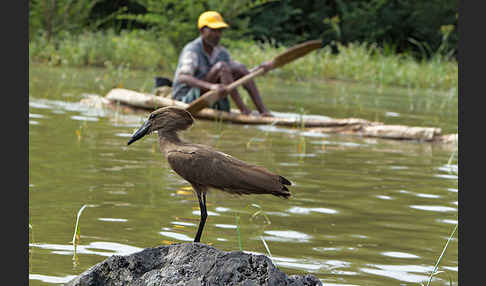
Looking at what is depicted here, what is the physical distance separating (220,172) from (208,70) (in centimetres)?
773

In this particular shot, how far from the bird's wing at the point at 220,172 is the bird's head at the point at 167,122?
0.43 feet

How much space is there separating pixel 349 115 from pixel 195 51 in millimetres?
3109

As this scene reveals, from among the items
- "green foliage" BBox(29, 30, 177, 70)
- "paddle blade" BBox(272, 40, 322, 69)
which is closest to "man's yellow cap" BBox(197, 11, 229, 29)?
"paddle blade" BBox(272, 40, 322, 69)

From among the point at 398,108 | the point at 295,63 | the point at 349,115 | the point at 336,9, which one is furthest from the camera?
the point at 336,9

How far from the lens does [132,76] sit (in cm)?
1758

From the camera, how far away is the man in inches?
427

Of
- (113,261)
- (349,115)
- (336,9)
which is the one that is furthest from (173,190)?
(336,9)

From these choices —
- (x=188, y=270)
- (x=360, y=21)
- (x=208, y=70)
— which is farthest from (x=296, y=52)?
(x=360, y=21)

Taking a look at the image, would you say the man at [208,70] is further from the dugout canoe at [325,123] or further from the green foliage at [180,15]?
the green foliage at [180,15]

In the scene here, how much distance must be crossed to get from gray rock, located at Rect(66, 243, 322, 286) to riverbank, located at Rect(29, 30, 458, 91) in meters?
15.9

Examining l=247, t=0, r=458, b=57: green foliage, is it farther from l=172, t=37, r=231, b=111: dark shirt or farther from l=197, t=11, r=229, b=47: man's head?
l=197, t=11, r=229, b=47: man's head

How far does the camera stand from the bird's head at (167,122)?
382 centimetres

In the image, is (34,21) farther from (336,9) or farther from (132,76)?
(336,9)

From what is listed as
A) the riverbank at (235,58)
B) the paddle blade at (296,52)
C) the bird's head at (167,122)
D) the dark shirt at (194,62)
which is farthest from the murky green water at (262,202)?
the riverbank at (235,58)
